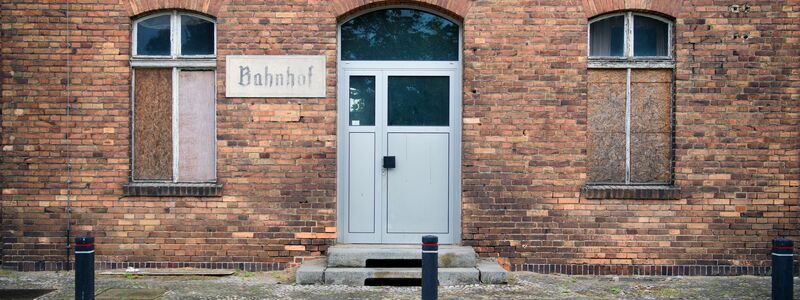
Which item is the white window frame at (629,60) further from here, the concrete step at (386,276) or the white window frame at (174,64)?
the white window frame at (174,64)

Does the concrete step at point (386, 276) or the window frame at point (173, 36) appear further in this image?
the window frame at point (173, 36)

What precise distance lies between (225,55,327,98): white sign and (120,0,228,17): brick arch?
655mm

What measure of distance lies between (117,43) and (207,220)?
2.46 meters

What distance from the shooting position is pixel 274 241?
8.72 m

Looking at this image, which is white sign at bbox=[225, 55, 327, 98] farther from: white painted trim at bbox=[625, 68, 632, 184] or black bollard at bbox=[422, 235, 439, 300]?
white painted trim at bbox=[625, 68, 632, 184]

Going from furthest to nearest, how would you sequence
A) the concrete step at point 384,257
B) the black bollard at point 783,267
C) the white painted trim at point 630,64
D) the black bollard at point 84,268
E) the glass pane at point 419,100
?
the glass pane at point 419,100 < the white painted trim at point 630,64 < the concrete step at point 384,257 < the black bollard at point 783,267 < the black bollard at point 84,268

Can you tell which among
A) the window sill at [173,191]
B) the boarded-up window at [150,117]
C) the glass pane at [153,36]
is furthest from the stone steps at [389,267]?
the glass pane at [153,36]

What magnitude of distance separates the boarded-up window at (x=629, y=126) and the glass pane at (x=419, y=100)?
184 centimetres

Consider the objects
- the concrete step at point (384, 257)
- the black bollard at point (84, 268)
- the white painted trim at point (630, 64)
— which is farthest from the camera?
the white painted trim at point (630, 64)

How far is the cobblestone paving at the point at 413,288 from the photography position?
7.59 meters

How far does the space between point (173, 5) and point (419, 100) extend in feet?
10.7

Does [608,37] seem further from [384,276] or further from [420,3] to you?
[384,276]

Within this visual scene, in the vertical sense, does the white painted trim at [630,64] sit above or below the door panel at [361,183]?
above

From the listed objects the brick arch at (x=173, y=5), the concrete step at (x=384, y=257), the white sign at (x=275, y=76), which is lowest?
the concrete step at (x=384, y=257)
